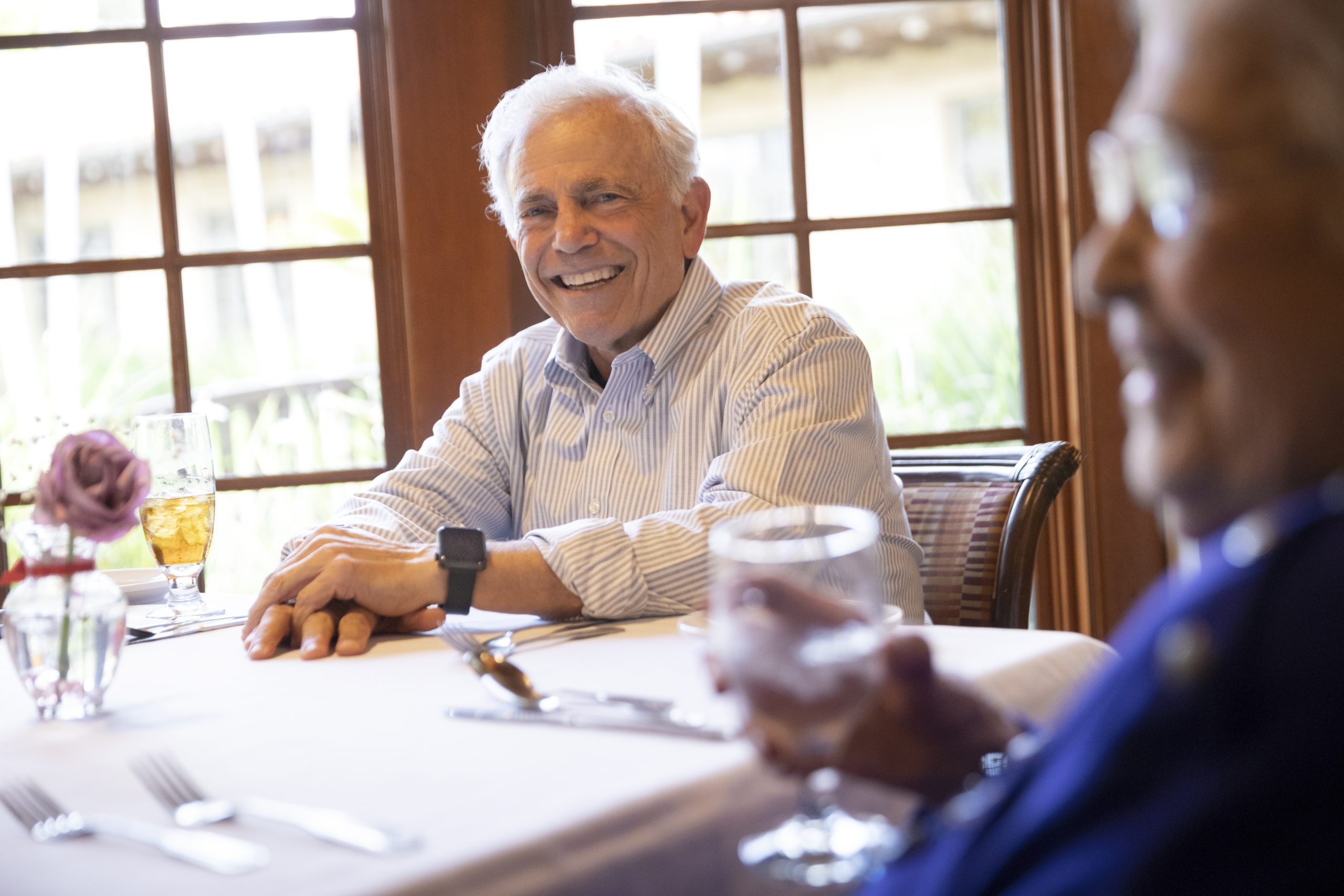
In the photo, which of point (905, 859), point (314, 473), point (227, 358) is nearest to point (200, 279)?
point (227, 358)

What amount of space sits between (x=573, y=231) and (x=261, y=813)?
4.40 feet

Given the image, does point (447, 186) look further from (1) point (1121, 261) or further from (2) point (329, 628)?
(1) point (1121, 261)

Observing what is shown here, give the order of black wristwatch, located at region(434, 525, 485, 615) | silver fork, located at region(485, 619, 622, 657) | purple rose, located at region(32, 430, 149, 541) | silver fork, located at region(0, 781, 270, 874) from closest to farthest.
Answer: silver fork, located at region(0, 781, 270, 874) < purple rose, located at region(32, 430, 149, 541) < silver fork, located at region(485, 619, 622, 657) < black wristwatch, located at region(434, 525, 485, 615)

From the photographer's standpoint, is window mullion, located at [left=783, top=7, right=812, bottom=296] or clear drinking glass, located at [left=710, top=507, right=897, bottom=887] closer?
clear drinking glass, located at [left=710, top=507, right=897, bottom=887]

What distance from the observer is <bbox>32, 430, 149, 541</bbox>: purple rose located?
1.07m

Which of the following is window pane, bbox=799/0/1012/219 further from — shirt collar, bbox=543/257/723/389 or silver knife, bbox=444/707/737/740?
silver knife, bbox=444/707/737/740

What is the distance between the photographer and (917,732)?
785 millimetres

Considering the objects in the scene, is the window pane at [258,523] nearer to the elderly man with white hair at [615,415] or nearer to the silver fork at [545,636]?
the elderly man with white hair at [615,415]

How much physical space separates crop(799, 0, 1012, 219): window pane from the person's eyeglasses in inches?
87.2

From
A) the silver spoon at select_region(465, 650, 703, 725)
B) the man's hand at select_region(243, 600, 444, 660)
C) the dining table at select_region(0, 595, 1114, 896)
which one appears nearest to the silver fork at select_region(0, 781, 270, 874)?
the dining table at select_region(0, 595, 1114, 896)

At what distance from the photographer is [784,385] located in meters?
1.70

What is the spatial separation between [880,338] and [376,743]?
6.96ft

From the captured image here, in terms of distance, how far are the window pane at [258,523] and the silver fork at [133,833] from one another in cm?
197

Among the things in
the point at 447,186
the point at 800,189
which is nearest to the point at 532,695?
the point at 447,186
